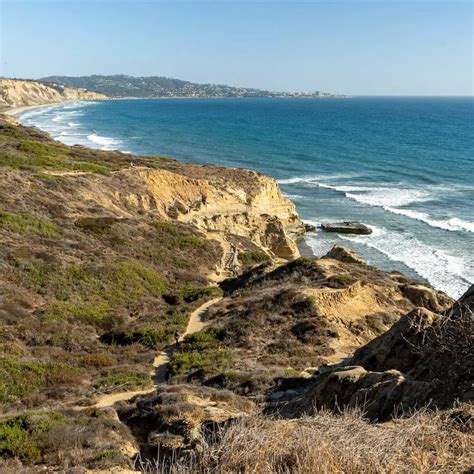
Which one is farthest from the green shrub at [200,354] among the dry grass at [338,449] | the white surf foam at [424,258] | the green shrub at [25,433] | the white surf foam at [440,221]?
the white surf foam at [440,221]

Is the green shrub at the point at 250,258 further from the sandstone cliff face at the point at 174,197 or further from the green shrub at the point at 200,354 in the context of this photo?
the green shrub at the point at 200,354

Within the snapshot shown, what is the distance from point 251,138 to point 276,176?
38.6 metres

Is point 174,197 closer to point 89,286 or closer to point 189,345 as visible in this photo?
point 89,286

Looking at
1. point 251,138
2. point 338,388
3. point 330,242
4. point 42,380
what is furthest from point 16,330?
point 251,138

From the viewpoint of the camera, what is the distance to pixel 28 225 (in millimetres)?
25828

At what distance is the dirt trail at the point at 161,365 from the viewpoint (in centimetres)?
1299

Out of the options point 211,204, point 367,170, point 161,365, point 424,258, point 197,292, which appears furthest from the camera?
point 367,170

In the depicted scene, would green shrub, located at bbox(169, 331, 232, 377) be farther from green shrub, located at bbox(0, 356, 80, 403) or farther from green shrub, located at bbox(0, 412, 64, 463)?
green shrub, located at bbox(0, 412, 64, 463)

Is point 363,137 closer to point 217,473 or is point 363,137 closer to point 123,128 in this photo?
point 123,128

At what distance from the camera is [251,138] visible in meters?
107

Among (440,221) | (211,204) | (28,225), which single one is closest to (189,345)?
(28,225)

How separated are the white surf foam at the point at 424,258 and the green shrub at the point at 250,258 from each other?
1168 centimetres

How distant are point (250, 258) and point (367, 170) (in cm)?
4873

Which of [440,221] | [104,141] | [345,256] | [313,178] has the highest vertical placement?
[104,141]
